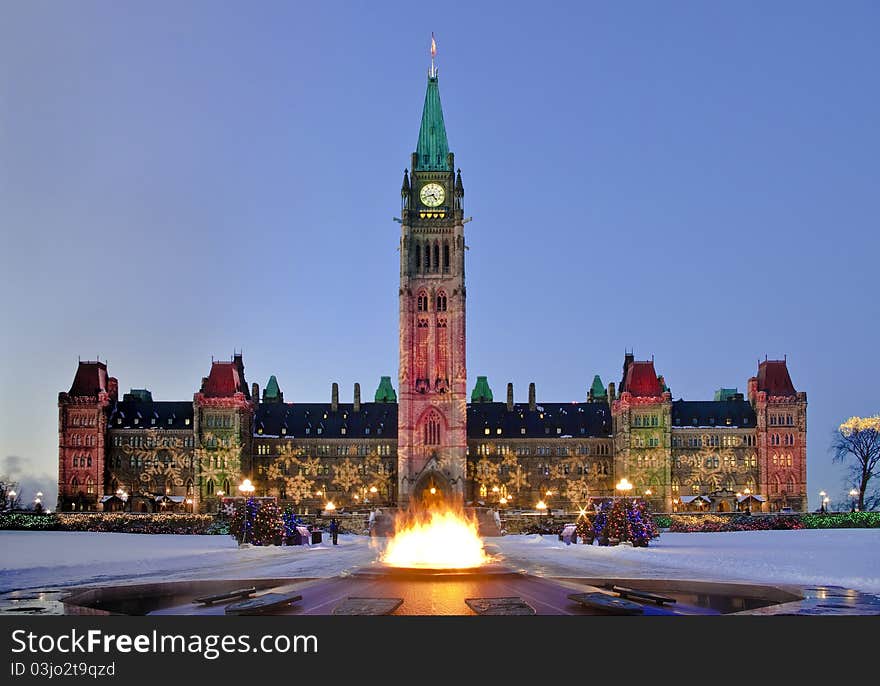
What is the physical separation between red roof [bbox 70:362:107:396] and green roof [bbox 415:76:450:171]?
4645cm

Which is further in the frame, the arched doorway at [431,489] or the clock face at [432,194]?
the clock face at [432,194]

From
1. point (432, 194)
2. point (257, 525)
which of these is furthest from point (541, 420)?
point (257, 525)

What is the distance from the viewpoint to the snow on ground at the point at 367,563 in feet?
99.9

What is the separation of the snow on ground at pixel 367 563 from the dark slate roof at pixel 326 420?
260 feet

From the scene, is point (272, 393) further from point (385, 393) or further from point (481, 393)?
point (481, 393)

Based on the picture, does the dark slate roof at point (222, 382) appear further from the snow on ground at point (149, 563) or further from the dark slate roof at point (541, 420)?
the snow on ground at point (149, 563)

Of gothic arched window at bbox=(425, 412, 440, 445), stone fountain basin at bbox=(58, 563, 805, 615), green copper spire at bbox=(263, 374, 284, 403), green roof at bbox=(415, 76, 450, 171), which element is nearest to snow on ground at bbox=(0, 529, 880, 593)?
stone fountain basin at bbox=(58, 563, 805, 615)

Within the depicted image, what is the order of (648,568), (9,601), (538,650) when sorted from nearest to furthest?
(538,650) < (9,601) < (648,568)

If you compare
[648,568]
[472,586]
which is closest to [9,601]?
[472,586]

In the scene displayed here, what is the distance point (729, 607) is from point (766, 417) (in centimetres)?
10549

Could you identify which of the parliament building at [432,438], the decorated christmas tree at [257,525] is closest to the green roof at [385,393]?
the parliament building at [432,438]

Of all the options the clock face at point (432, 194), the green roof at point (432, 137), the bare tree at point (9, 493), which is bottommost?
the bare tree at point (9, 493)

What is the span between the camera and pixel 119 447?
12594cm

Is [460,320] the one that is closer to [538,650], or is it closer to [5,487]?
[5,487]
